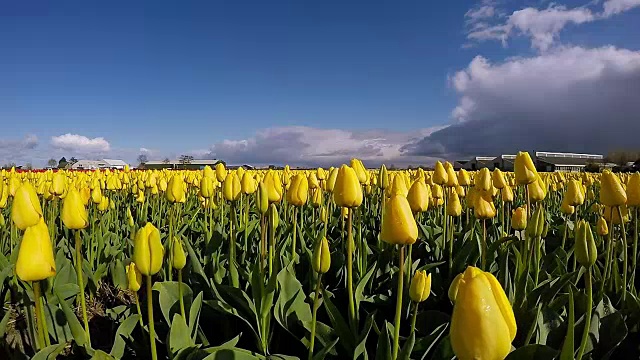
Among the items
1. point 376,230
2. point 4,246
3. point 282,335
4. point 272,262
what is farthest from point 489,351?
point 4,246

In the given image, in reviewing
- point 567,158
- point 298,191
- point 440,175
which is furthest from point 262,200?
point 567,158

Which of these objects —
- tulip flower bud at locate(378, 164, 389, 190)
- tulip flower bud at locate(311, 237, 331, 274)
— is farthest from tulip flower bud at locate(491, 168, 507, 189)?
tulip flower bud at locate(311, 237, 331, 274)

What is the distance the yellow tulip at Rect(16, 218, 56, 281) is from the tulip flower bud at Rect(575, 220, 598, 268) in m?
1.88

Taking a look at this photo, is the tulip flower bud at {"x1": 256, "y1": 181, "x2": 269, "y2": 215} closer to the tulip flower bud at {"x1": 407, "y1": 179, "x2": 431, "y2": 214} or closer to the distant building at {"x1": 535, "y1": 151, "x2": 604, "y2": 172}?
the tulip flower bud at {"x1": 407, "y1": 179, "x2": 431, "y2": 214}

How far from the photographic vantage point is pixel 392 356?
1.61 m

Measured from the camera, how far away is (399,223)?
59.1 inches

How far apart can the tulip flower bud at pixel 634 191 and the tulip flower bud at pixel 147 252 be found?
91.0 inches

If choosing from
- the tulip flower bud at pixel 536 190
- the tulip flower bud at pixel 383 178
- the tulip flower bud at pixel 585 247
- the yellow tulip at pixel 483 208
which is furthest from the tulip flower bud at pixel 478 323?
the tulip flower bud at pixel 536 190

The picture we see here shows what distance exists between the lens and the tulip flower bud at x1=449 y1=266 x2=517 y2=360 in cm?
84

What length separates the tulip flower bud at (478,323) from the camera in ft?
2.74

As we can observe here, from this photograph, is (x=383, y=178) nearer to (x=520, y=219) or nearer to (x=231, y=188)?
(x=520, y=219)

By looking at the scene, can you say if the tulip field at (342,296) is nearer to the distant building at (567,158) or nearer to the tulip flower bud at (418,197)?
the tulip flower bud at (418,197)

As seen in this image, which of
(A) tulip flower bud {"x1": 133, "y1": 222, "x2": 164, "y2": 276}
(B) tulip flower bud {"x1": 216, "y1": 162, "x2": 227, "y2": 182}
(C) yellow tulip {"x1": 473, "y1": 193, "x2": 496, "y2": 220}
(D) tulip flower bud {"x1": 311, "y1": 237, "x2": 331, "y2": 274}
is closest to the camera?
(A) tulip flower bud {"x1": 133, "y1": 222, "x2": 164, "y2": 276}

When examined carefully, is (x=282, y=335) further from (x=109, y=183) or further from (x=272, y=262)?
(x=109, y=183)
